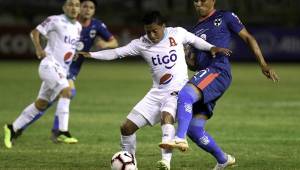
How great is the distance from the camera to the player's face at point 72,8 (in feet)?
39.0

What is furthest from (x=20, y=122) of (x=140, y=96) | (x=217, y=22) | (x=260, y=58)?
(x=140, y=96)

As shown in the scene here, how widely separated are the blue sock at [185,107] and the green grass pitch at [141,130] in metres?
1.04

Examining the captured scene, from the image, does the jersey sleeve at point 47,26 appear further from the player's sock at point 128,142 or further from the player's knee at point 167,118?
the player's knee at point 167,118

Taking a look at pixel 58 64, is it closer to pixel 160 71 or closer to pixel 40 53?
pixel 40 53

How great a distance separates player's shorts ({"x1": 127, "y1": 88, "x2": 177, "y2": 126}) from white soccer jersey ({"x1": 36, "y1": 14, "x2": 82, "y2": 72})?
344cm

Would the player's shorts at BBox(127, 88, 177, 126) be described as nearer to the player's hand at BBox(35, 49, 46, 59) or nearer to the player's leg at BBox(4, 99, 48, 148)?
the player's hand at BBox(35, 49, 46, 59)

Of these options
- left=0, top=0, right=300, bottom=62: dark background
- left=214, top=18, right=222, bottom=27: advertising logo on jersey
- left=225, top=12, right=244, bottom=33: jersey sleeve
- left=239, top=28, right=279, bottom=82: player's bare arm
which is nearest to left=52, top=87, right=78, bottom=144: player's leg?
left=214, top=18, right=222, bottom=27: advertising logo on jersey

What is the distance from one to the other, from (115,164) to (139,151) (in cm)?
239

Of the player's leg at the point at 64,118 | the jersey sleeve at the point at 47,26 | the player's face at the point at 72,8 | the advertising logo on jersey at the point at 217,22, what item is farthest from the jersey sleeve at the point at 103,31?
the advertising logo on jersey at the point at 217,22

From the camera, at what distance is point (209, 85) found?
8711 mm

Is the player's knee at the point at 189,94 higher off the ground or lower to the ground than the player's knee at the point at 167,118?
higher

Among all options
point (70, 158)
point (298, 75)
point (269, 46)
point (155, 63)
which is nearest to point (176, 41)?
point (155, 63)

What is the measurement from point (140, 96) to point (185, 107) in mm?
11167

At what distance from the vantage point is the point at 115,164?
8.41m
